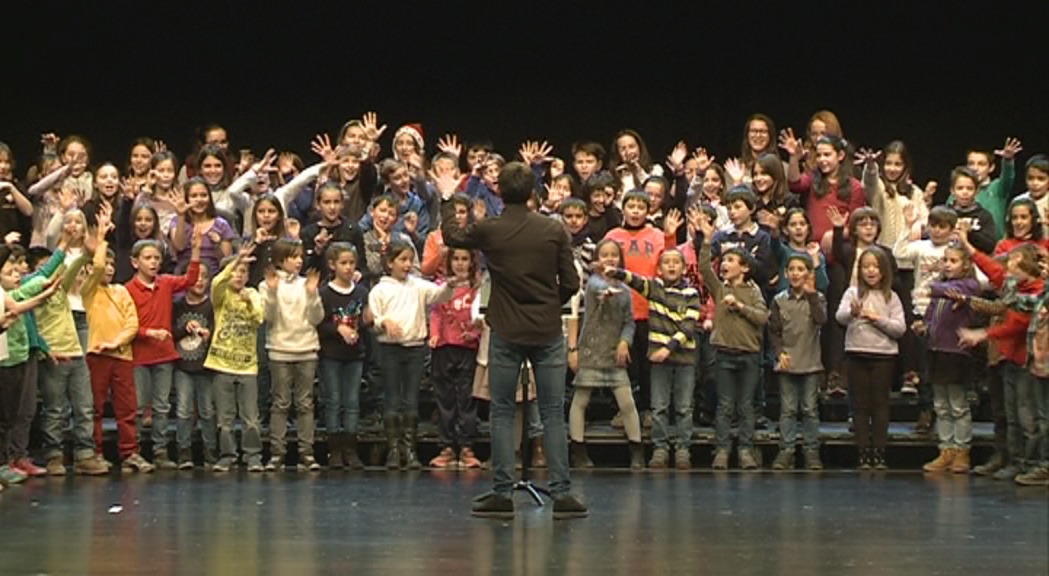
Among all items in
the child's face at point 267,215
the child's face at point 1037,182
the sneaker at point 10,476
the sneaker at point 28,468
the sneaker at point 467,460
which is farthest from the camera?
the child's face at point 1037,182

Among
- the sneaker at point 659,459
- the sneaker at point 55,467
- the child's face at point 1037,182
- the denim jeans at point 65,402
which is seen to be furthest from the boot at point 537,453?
the child's face at point 1037,182

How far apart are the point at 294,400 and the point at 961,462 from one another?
142 inches

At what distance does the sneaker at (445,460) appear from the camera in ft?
31.3

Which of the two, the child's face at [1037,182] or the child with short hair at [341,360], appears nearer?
the child with short hair at [341,360]

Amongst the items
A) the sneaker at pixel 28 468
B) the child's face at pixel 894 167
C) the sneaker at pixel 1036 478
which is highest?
the child's face at pixel 894 167

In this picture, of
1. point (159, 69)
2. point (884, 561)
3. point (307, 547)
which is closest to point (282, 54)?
point (159, 69)

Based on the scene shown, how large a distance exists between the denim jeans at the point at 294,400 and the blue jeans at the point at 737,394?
2.21 meters

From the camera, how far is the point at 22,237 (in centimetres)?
1069

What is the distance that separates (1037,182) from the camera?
10.1 meters

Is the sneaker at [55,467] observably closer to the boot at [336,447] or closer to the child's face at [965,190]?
the boot at [336,447]

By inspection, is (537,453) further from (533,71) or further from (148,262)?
(533,71)

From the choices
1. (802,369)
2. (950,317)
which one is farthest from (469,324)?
(950,317)

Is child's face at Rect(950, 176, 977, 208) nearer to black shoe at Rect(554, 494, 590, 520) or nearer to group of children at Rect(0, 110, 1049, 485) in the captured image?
group of children at Rect(0, 110, 1049, 485)

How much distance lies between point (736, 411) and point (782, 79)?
385cm
